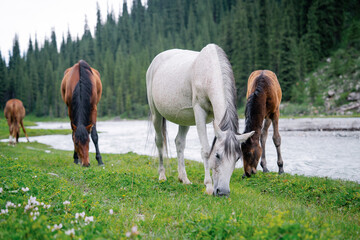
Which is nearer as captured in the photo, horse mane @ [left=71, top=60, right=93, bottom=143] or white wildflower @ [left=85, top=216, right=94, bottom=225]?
white wildflower @ [left=85, top=216, right=94, bottom=225]

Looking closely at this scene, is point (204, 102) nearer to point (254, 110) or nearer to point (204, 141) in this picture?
point (204, 141)

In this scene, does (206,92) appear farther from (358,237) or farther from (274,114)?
(274,114)

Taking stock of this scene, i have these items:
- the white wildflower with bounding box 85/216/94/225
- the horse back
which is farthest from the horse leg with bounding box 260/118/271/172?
the horse back

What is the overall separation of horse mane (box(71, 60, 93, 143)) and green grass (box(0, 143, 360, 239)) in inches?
58.4

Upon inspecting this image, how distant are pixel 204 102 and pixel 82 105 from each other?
5.22 metres

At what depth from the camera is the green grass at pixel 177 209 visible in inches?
98.7

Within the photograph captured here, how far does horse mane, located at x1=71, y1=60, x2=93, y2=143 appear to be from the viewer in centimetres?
795

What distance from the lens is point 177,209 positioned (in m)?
3.81

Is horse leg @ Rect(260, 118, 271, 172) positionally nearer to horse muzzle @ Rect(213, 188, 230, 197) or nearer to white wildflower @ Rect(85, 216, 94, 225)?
horse muzzle @ Rect(213, 188, 230, 197)

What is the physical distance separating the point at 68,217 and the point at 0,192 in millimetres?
1378

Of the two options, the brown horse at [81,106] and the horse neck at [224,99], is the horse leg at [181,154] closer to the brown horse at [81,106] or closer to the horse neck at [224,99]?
the horse neck at [224,99]

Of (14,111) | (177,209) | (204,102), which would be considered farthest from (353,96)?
(14,111)

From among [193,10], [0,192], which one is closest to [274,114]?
[0,192]

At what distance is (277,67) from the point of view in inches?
1598
